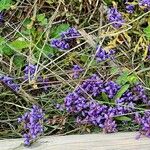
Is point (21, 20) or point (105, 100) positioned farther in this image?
point (21, 20)

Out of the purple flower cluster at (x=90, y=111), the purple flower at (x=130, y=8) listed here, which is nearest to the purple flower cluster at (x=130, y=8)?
the purple flower at (x=130, y=8)

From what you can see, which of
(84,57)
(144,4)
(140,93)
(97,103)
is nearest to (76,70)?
(84,57)

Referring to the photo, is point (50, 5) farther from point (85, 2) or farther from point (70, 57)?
point (70, 57)

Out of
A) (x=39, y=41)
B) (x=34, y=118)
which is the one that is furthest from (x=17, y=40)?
(x=34, y=118)

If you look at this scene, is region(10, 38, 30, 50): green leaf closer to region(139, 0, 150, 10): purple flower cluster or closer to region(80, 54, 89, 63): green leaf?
region(80, 54, 89, 63): green leaf

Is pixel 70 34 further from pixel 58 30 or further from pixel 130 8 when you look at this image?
pixel 130 8

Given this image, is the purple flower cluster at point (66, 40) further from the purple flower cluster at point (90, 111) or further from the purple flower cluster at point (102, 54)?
the purple flower cluster at point (90, 111)
